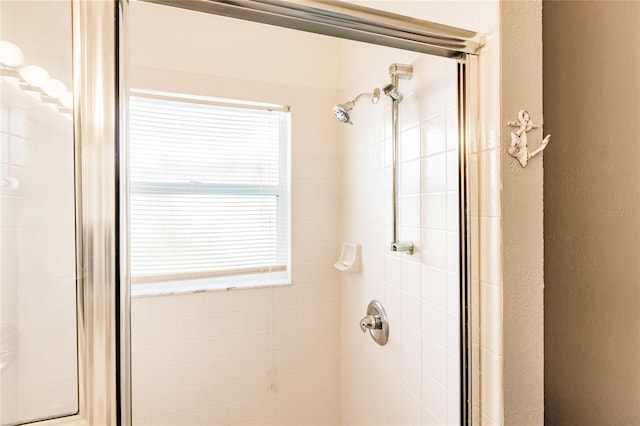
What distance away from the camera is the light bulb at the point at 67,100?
22.1 inches

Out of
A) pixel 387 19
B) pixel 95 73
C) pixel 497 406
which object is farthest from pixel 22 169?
pixel 497 406

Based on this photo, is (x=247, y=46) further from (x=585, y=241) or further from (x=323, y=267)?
(x=585, y=241)

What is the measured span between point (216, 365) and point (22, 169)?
1197 millimetres

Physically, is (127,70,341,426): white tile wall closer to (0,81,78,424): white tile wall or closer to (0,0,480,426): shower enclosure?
(0,0,480,426): shower enclosure

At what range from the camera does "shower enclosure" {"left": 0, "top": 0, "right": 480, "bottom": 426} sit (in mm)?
817

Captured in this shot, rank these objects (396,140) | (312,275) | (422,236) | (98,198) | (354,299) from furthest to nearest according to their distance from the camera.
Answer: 1. (312,275)
2. (354,299)
3. (396,140)
4. (422,236)
5. (98,198)

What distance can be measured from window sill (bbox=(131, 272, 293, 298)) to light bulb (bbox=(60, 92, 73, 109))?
1012mm

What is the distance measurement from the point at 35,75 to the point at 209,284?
1103 mm

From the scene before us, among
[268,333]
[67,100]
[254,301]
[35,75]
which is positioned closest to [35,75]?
[35,75]

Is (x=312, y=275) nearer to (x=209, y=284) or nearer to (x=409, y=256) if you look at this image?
(x=209, y=284)

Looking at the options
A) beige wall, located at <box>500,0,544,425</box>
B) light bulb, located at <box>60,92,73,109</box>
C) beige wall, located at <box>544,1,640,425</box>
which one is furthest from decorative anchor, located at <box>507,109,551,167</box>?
light bulb, located at <box>60,92,73,109</box>

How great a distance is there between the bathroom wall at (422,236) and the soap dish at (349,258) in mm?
46

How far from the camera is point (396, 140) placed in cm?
110

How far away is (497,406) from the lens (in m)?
0.70
